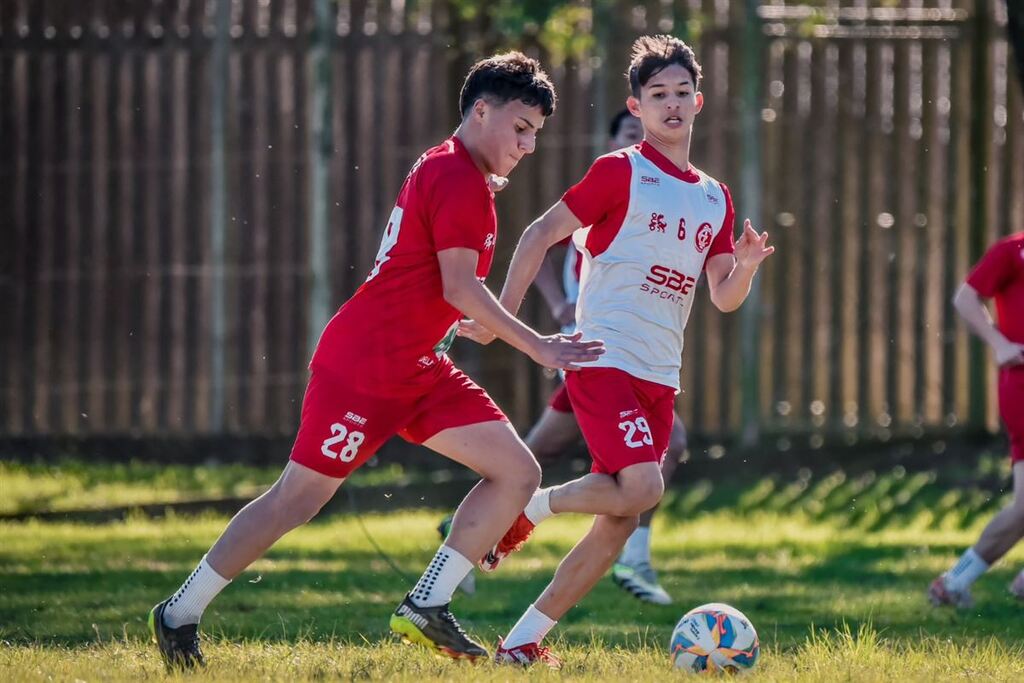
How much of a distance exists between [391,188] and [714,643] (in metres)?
6.15

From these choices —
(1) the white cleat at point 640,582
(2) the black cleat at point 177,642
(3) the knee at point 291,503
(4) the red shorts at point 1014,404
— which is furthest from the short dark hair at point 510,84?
(4) the red shorts at point 1014,404

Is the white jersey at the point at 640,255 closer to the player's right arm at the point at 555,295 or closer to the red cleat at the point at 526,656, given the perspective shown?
the red cleat at the point at 526,656

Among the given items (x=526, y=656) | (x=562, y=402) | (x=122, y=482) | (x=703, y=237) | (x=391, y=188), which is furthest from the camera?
(x=391, y=188)

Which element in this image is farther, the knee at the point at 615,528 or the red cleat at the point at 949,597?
the red cleat at the point at 949,597

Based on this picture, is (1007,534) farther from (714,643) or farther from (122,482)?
(122,482)

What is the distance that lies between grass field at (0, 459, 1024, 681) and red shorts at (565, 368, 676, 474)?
61 centimetres

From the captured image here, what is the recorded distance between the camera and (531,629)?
5547 mm

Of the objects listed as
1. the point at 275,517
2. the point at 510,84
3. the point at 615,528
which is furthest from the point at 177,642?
the point at 510,84

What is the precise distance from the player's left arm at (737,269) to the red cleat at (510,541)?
93cm

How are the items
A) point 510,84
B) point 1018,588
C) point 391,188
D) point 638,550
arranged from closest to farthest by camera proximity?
point 510,84 < point 1018,588 < point 638,550 < point 391,188

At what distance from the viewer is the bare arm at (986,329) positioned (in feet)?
23.1

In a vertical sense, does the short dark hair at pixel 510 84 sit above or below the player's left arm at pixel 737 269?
above

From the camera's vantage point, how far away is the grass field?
534 cm

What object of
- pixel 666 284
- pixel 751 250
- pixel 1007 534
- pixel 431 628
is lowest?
pixel 1007 534
